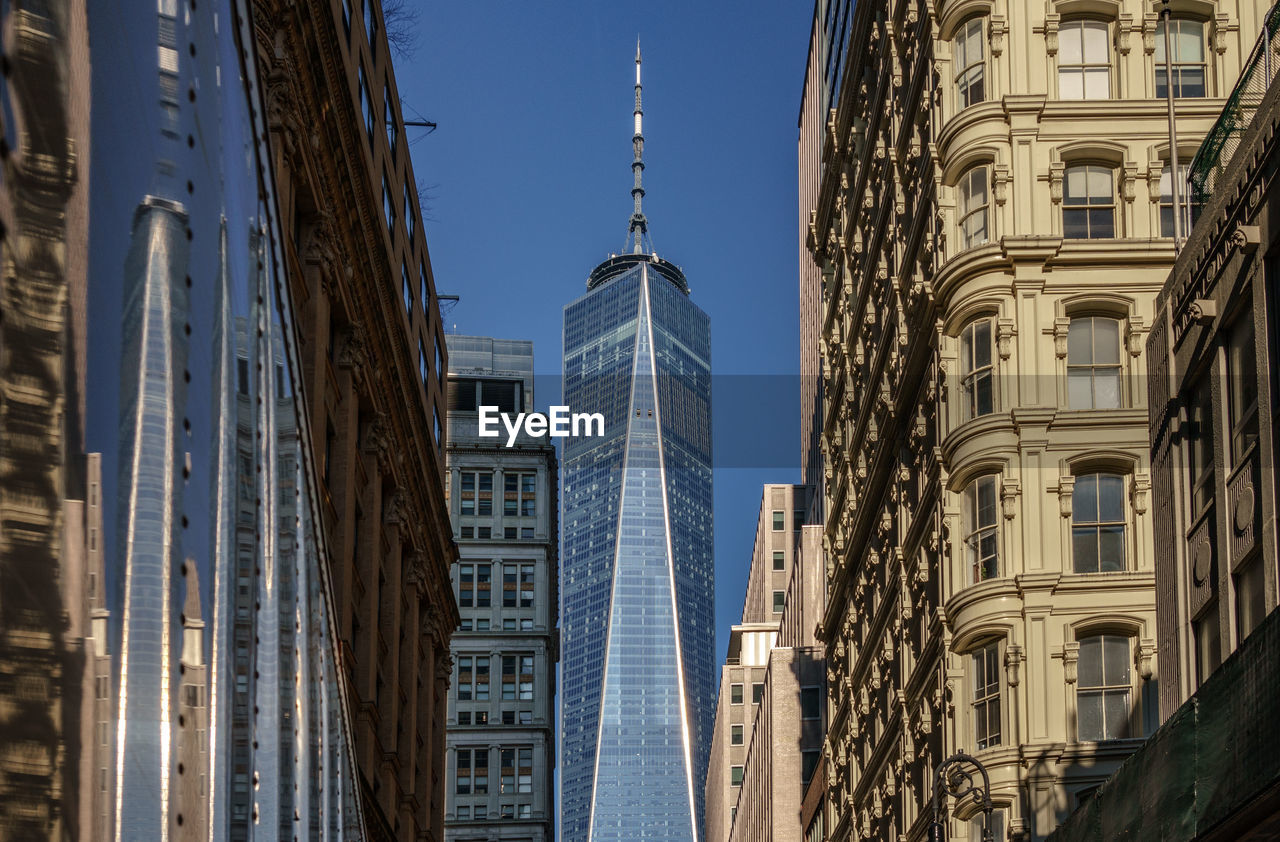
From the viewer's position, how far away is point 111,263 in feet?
12.6

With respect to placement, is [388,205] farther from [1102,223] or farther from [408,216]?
[1102,223]

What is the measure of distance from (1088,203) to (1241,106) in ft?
65.4

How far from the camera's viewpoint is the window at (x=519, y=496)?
164875 millimetres

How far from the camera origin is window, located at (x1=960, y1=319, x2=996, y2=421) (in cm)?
4931

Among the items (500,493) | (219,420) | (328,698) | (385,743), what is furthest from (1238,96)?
(500,493)

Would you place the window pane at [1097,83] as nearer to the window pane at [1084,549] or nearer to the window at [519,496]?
the window pane at [1084,549]

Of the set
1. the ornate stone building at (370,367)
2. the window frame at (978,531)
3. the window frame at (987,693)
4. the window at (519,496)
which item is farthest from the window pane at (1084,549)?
the window at (519,496)

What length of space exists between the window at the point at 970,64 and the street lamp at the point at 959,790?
17208mm

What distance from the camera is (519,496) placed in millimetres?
165375

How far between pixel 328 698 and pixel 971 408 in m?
43.7

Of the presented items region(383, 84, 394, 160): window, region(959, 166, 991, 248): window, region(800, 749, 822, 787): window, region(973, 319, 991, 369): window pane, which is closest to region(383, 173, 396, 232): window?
region(383, 84, 394, 160): window

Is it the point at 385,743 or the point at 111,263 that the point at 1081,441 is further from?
the point at 111,263

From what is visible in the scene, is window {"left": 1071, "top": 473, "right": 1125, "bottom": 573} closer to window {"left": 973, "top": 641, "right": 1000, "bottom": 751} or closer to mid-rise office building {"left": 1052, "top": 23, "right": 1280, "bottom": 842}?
window {"left": 973, "top": 641, "right": 1000, "bottom": 751}

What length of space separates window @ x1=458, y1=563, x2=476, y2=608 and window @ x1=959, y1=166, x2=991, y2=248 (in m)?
115
